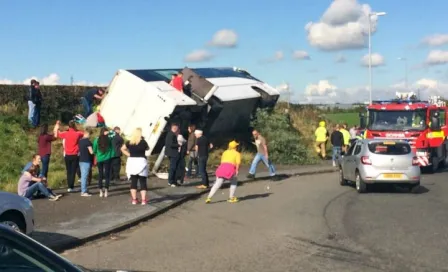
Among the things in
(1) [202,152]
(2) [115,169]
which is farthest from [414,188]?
(2) [115,169]

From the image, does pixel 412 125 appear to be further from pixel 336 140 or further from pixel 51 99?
pixel 51 99

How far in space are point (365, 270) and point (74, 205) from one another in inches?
300

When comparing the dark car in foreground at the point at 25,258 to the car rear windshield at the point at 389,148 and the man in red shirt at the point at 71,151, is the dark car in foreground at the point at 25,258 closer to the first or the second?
the man in red shirt at the point at 71,151

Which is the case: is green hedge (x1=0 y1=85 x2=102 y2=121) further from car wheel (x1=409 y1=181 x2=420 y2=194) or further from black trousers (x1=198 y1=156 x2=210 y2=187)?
car wheel (x1=409 y1=181 x2=420 y2=194)

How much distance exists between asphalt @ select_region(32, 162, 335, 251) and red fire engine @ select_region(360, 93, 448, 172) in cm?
852

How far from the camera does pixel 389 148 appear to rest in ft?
53.9

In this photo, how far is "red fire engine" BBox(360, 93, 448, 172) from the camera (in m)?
21.8

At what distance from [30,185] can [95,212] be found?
6.23 feet

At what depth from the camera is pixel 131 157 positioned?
524 inches

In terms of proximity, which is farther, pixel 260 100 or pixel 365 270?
pixel 260 100

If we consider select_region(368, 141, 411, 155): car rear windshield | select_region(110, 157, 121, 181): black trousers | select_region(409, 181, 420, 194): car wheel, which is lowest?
select_region(409, 181, 420, 194): car wheel

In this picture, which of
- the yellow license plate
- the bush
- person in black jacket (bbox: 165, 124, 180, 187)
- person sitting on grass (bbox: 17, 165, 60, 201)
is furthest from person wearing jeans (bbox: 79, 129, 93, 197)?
the bush

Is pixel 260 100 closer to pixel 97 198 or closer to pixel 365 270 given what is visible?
pixel 97 198

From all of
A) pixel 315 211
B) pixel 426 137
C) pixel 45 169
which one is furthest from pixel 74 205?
pixel 426 137
